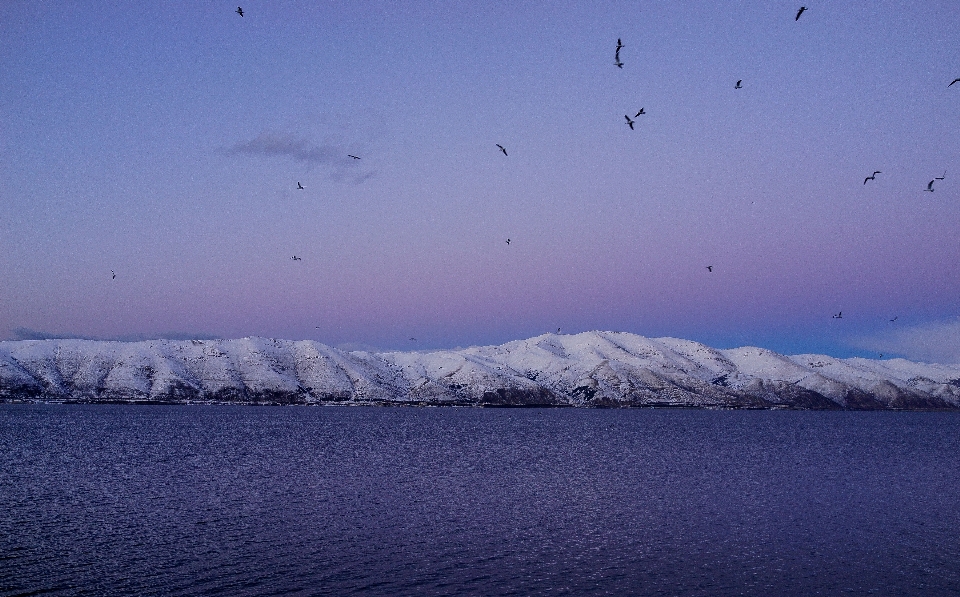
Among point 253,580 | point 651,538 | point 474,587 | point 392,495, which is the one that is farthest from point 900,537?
point 253,580

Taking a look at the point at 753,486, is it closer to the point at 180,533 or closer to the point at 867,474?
the point at 867,474

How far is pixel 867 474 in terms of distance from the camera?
100 metres

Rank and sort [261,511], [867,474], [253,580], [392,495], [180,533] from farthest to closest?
[867,474], [392,495], [261,511], [180,533], [253,580]

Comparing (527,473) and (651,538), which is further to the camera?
(527,473)

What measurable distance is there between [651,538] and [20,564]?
142ft

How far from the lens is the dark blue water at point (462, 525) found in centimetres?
4097

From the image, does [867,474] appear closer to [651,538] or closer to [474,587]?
[651,538]

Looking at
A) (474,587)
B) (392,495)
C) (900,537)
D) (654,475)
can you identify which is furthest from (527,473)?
(474,587)

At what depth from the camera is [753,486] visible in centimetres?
8525

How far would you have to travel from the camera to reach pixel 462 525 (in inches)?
2216

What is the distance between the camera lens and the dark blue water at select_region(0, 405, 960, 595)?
134ft

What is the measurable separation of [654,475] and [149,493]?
207 feet

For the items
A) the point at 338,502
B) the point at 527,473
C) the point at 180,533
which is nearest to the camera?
the point at 180,533

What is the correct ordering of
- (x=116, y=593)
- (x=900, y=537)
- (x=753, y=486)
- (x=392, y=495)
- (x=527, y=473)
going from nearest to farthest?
(x=116, y=593), (x=900, y=537), (x=392, y=495), (x=753, y=486), (x=527, y=473)
